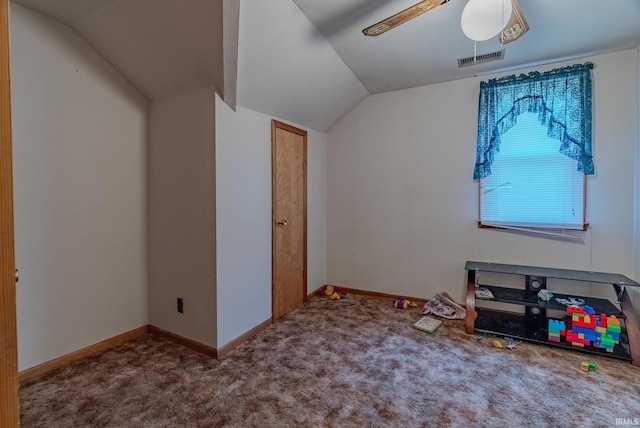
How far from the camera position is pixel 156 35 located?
2062 millimetres

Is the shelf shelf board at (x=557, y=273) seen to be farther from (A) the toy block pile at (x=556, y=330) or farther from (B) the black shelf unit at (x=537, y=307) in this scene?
(A) the toy block pile at (x=556, y=330)

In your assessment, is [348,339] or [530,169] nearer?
[348,339]

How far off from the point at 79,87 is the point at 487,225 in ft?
13.0

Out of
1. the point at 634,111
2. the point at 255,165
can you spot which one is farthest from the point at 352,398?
the point at 634,111

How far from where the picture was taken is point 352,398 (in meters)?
1.88

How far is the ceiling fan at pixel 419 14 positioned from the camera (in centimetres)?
159

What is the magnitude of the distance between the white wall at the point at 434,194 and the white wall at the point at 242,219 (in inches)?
54.0

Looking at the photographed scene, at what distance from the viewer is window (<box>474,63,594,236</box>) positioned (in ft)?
9.16

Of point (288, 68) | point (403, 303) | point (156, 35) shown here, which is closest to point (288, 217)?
point (288, 68)

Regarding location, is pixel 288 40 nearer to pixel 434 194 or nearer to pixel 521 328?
pixel 434 194

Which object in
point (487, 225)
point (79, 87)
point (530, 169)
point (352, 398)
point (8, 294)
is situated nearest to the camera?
point (8, 294)

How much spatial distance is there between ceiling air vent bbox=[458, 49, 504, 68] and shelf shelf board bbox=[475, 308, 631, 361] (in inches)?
100.0

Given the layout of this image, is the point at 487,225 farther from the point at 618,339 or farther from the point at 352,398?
the point at 352,398

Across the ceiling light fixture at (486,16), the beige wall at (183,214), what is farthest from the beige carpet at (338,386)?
the ceiling light fixture at (486,16)
